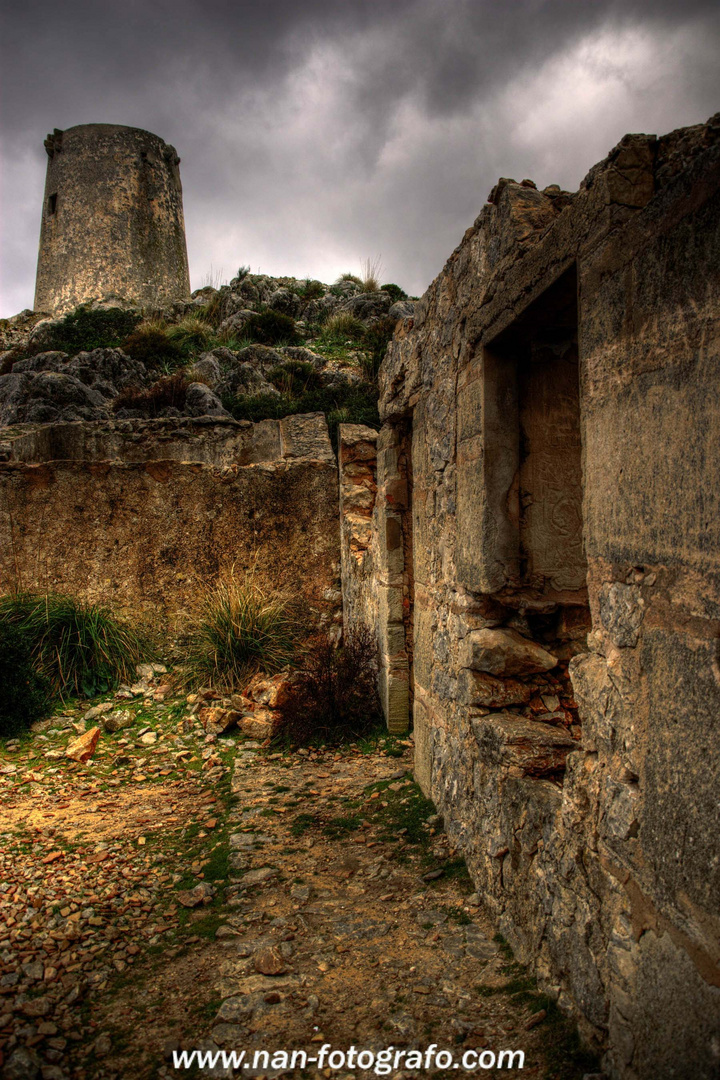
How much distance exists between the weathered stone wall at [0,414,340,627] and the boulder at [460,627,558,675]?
3.91 metres

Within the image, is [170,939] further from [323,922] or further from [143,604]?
[143,604]

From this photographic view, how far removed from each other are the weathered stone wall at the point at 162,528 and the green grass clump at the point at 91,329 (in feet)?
31.0

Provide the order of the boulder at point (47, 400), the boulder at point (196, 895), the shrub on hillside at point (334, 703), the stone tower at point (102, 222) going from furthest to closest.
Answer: the stone tower at point (102, 222) → the boulder at point (47, 400) → the shrub on hillside at point (334, 703) → the boulder at point (196, 895)

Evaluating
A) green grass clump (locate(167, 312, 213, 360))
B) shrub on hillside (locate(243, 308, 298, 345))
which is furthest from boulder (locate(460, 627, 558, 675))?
shrub on hillside (locate(243, 308, 298, 345))

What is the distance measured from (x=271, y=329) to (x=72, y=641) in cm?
1134

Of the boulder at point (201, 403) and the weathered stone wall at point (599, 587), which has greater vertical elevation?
the boulder at point (201, 403)

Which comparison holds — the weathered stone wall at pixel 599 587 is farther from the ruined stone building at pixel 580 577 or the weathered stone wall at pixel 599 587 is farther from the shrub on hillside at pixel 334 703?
the shrub on hillside at pixel 334 703

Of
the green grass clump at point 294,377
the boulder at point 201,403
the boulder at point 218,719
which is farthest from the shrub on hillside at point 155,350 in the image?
the boulder at point 218,719

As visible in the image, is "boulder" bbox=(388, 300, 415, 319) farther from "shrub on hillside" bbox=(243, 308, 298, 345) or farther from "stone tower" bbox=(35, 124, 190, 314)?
"stone tower" bbox=(35, 124, 190, 314)

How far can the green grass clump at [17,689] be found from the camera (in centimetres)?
499

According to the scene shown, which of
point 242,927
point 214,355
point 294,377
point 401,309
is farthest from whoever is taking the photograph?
point 401,309

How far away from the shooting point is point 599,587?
5.78ft

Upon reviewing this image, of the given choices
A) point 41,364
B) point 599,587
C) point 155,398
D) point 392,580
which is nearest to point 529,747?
point 599,587

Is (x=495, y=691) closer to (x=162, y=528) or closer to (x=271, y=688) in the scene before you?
(x=271, y=688)
